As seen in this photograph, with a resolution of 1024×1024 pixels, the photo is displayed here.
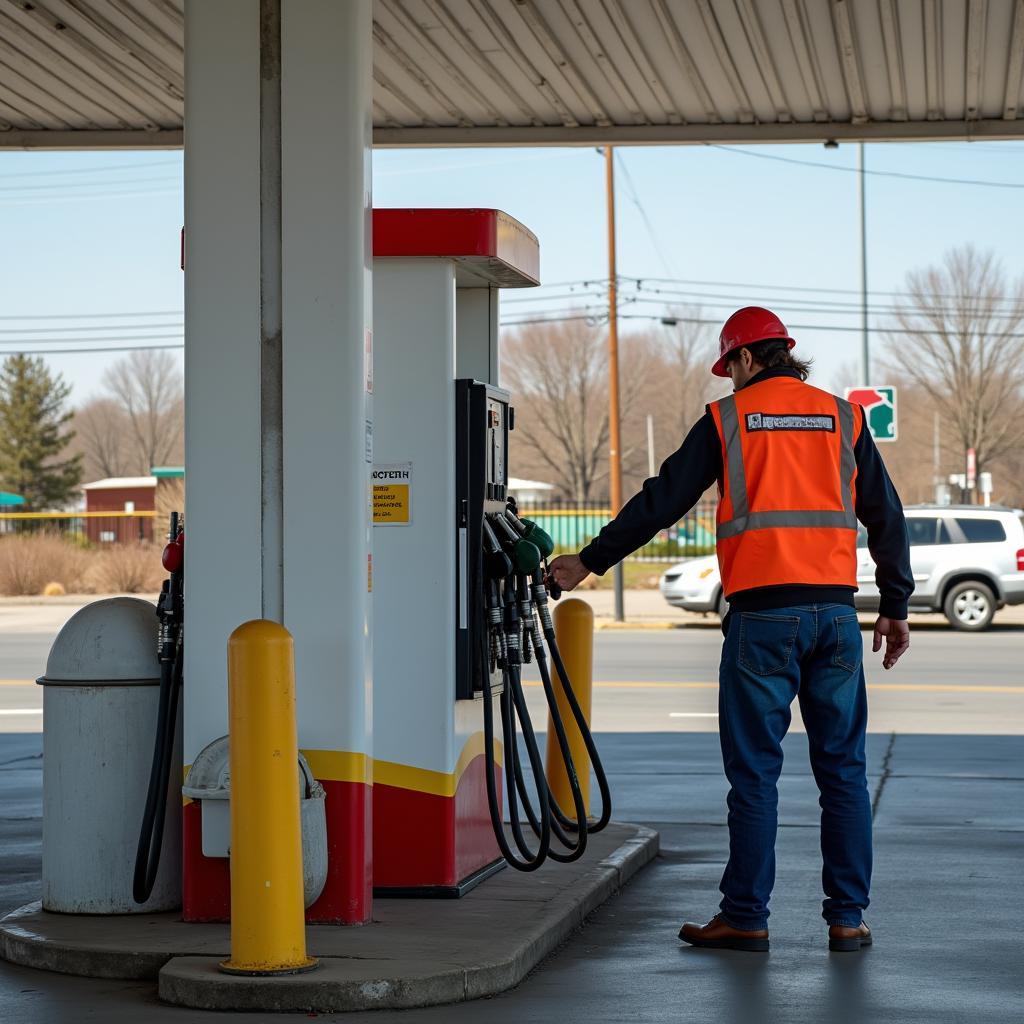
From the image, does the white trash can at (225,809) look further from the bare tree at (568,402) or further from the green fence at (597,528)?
the bare tree at (568,402)

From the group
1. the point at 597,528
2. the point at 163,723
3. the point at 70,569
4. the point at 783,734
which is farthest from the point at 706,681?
the point at 597,528

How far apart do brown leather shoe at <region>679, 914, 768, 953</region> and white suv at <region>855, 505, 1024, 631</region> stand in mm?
17497

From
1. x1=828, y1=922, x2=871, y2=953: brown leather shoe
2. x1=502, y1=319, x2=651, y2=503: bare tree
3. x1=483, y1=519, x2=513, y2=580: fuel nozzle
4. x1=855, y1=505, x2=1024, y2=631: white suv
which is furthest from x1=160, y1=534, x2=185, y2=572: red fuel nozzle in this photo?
x1=502, y1=319, x2=651, y2=503: bare tree

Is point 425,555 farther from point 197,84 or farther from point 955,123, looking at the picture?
point 955,123

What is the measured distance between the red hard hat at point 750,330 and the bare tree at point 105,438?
95302 mm

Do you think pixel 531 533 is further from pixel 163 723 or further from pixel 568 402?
pixel 568 402

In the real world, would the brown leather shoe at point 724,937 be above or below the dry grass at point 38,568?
below

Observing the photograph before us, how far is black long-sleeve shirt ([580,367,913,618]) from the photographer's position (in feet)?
19.8

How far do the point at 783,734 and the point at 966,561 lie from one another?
59.8 feet

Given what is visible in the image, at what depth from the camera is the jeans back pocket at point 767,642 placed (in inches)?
232

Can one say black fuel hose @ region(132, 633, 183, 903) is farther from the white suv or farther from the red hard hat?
the white suv

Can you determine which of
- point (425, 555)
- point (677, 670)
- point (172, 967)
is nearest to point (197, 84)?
point (425, 555)

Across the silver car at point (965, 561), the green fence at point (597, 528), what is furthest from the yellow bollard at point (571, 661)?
the green fence at point (597, 528)

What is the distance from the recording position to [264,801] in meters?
5.13
